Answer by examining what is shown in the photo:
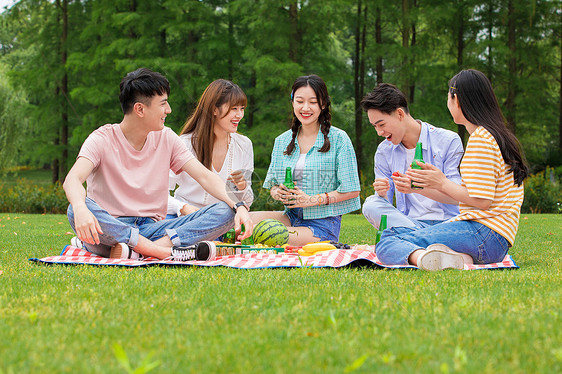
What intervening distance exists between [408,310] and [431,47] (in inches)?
788

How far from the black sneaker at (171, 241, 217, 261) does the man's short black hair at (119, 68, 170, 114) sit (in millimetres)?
1275

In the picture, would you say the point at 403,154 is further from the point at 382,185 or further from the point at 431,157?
the point at 382,185

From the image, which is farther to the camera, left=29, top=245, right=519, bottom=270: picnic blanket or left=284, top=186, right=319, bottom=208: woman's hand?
left=284, top=186, right=319, bottom=208: woman's hand

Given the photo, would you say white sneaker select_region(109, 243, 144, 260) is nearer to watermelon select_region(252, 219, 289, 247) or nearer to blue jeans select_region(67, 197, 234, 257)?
blue jeans select_region(67, 197, 234, 257)

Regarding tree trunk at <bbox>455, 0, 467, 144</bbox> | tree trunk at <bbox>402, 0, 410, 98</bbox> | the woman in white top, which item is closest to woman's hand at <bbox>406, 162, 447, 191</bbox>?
the woman in white top

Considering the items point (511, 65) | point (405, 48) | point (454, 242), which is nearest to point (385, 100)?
point (454, 242)

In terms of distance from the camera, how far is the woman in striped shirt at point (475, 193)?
4047 millimetres

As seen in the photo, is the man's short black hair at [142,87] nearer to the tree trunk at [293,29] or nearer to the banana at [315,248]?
the banana at [315,248]

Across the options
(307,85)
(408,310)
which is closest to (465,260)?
(408,310)

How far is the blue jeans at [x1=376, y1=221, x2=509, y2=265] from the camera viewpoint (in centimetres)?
424

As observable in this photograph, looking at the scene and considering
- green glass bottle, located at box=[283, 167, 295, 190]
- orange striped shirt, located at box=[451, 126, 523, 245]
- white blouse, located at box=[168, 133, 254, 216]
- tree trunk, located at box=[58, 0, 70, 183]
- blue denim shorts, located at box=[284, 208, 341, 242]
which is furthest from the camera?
tree trunk, located at box=[58, 0, 70, 183]

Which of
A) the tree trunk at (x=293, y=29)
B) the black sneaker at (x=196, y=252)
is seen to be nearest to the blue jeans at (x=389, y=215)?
the black sneaker at (x=196, y=252)

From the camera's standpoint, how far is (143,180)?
16.5ft

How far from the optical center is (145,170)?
5.05 metres
